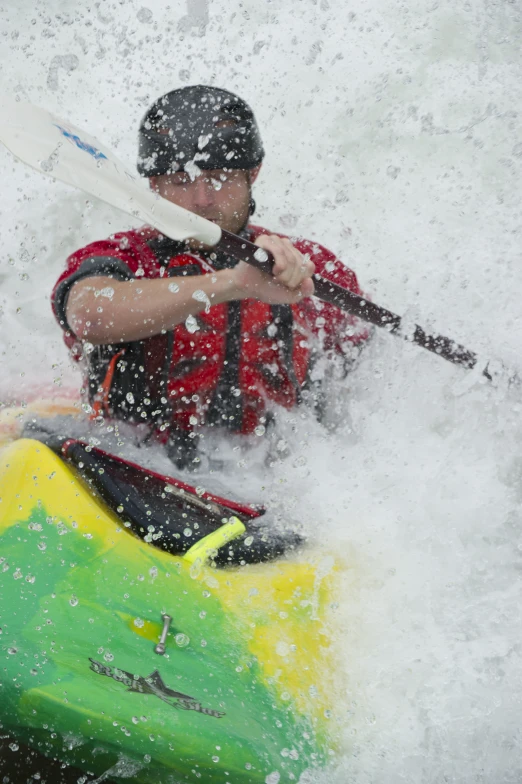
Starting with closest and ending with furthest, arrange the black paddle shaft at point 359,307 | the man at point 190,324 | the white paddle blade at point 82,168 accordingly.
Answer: the white paddle blade at point 82,168, the black paddle shaft at point 359,307, the man at point 190,324

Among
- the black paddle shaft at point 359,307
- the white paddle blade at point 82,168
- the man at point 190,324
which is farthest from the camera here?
the man at point 190,324

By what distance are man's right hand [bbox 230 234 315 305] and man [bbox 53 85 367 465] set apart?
0.16 meters

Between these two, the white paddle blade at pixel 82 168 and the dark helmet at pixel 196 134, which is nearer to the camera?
the white paddle blade at pixel 82 168

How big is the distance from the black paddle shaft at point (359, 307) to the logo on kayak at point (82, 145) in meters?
0.27

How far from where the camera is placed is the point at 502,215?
108 inches

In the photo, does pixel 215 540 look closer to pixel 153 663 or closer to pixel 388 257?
pixel 153 663

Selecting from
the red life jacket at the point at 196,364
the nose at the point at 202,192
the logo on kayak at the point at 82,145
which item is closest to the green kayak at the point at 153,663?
the red life jacket at the point at 196,364

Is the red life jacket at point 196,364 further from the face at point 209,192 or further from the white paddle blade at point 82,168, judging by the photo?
the white paddle blade at point 82,168

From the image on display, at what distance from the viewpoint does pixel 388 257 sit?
2740 mm

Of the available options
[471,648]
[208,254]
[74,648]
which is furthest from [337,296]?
[74,648]

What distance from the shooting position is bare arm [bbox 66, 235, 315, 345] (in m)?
1.42

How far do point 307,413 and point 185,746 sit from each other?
31.2 inches

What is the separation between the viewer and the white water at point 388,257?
1.36 meters

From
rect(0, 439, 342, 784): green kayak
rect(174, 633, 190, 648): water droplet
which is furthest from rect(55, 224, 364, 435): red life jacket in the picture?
rect(174, 633, 190, 648): water droplet
